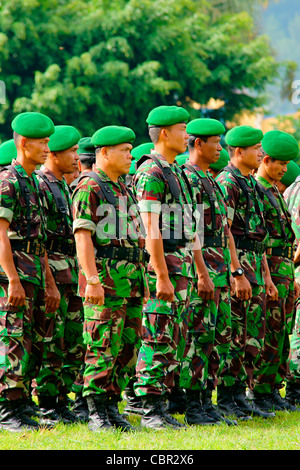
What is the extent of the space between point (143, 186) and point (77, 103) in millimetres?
14533

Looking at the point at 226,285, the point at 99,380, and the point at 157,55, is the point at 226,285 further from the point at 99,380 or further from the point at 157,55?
the point at 157,55

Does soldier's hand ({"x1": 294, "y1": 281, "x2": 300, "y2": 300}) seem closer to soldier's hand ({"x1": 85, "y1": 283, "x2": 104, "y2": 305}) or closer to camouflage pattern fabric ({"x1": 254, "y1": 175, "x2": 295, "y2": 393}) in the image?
camouflage pattern fabric ({"x1": 254, "y1": 175, "x2": 295, "y2": 393})

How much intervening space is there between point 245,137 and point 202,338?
75.1 inches

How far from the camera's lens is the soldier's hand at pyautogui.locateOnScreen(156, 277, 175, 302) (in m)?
5.70

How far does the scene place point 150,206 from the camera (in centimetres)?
580

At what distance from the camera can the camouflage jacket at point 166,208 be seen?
583cm

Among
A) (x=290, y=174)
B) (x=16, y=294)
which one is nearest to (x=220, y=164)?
(x=290, y=174)

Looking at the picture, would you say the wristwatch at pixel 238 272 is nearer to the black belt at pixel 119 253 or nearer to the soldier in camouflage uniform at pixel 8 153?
the black belt at pixel 119 253

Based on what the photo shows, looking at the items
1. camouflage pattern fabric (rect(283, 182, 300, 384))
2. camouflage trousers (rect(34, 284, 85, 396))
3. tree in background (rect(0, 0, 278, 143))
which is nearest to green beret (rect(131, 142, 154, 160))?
camouflage pattern fabric (rect(283, 182, 300, 384))

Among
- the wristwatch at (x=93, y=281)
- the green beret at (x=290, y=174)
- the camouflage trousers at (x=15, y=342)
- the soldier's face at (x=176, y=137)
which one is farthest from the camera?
the green beret at (x=290, y=174)

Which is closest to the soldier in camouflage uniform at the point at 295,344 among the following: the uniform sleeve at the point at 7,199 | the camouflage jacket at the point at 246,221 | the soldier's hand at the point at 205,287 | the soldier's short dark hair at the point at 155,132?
the camouflage jacket at the point at 246,221

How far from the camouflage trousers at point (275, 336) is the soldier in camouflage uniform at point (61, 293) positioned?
5.80ft

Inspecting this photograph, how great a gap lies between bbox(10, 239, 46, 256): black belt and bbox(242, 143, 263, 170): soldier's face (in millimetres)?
2194
